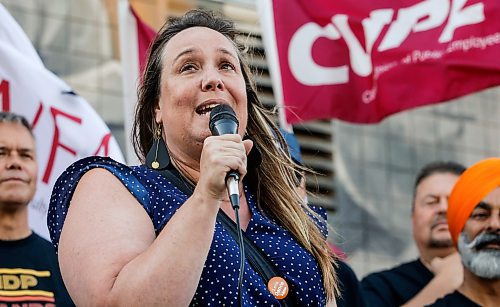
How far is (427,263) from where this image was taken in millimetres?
5582

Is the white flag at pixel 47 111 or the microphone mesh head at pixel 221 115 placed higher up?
the white flag at pixel 47 111

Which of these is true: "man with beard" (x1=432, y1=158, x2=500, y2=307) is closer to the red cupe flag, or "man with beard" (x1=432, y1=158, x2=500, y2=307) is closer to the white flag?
the red cupe flag

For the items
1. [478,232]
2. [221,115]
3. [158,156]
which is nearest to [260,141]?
[158,156]

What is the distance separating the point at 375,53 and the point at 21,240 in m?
2.38

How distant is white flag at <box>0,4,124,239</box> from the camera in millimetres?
5695

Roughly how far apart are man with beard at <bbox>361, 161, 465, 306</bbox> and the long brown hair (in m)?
1.85

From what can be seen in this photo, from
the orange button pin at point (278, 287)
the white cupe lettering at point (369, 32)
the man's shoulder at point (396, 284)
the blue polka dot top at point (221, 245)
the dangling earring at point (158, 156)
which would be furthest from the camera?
the white cupe lettering at point (369, 32)

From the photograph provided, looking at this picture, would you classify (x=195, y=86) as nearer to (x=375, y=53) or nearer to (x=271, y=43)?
(x=375, y=53)

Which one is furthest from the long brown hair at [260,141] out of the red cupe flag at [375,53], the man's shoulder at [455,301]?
the red cupe flag at [375,53]

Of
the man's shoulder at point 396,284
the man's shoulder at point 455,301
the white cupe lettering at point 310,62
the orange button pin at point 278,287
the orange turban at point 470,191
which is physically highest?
the white cupe lettering at point 310,62

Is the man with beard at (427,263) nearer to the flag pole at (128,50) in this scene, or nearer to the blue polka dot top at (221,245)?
the flag pole at (128,50)

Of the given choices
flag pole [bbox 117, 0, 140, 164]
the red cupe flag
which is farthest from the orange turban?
flag pole [bbox 117, 0, 140, 164]

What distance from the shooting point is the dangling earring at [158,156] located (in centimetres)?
303

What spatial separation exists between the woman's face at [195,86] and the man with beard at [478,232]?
213 cm
